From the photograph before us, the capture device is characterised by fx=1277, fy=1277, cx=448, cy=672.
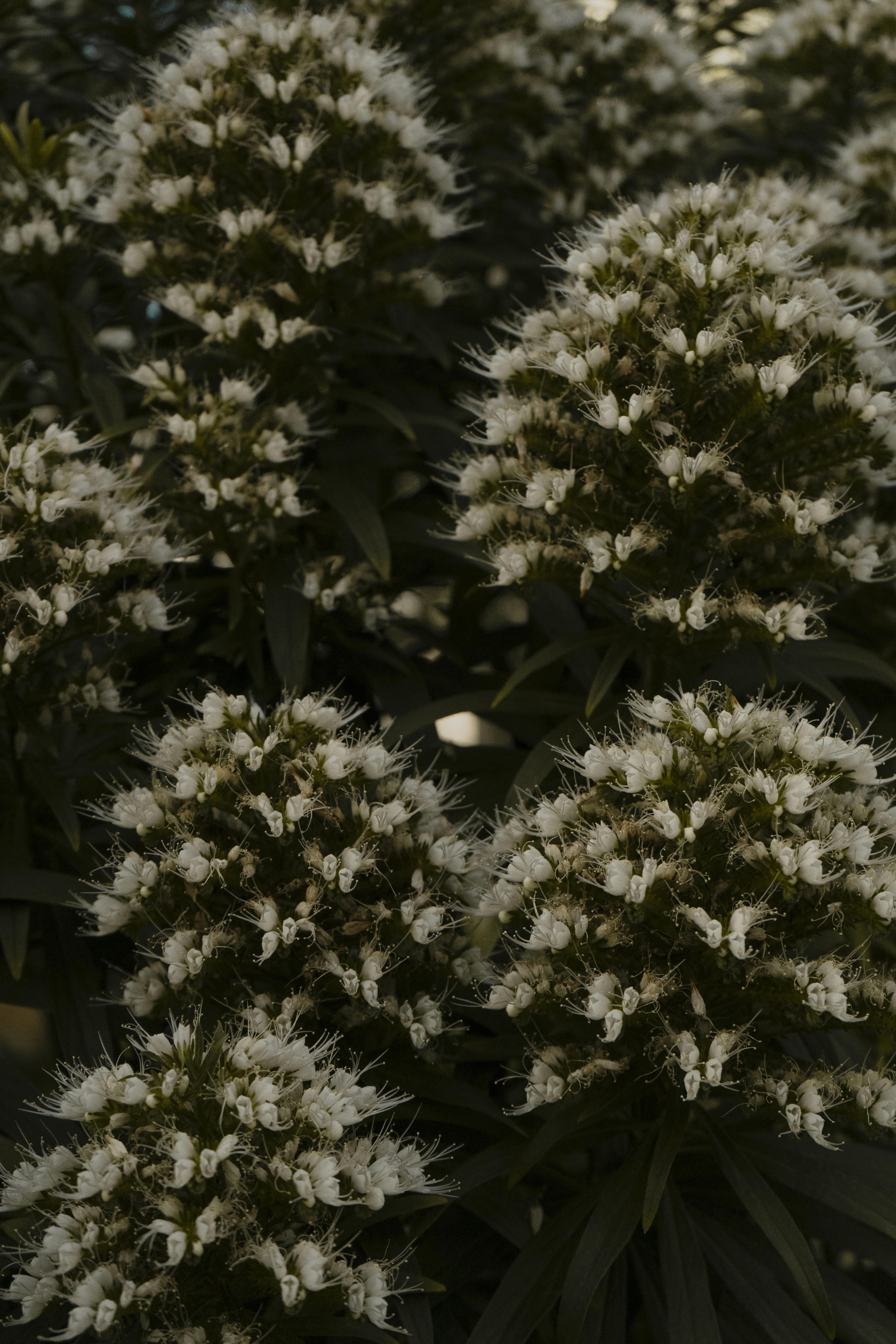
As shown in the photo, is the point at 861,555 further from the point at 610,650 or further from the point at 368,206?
the point at 368,206

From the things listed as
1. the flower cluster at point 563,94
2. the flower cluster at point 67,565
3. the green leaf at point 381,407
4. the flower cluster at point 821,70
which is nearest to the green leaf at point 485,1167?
the flower cluster at point 67,565

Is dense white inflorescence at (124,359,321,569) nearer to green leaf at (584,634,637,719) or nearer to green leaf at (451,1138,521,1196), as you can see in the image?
green leaf at (584,634,637,719)

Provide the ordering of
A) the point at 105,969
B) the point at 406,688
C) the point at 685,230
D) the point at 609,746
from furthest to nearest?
the point at 406,688 → the point at 105,969 → the point at 685,230 → the point at 609,746

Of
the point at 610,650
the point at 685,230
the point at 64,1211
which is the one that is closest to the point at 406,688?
the point at 610,650

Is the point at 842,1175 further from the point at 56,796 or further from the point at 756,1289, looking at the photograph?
the point at 56,796

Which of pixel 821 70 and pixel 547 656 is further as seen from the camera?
pixel 821 70

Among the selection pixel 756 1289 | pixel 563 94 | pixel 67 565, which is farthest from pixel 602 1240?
pixel 563 94
